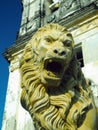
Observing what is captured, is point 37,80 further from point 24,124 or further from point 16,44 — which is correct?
point 16,44

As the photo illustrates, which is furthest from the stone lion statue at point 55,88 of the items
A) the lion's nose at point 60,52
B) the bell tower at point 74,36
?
the bell tower at point 74,36

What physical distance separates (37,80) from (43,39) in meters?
0.43

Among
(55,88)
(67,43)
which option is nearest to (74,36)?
(67,43)

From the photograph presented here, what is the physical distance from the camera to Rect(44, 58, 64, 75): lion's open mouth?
2822mm

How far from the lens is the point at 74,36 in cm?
579

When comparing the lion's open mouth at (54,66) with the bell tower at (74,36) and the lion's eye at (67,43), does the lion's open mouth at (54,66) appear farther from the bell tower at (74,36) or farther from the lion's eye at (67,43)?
the bell tower at (74,36)

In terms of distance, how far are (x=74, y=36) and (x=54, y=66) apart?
3009mm

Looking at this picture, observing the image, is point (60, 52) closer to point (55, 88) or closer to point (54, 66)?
point (54, 66)

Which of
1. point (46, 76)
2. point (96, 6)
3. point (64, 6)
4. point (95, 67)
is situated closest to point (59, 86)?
point (46, 76)

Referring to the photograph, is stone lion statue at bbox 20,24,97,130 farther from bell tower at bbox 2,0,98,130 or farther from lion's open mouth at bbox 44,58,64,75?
bell tower at bbox 2,0,98,130

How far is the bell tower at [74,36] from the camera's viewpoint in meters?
5.21

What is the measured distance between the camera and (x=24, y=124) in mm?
5199

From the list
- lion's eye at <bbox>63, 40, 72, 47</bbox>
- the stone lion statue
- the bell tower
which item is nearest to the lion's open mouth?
the stone lion statue

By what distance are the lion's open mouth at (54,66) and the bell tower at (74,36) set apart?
172cm
